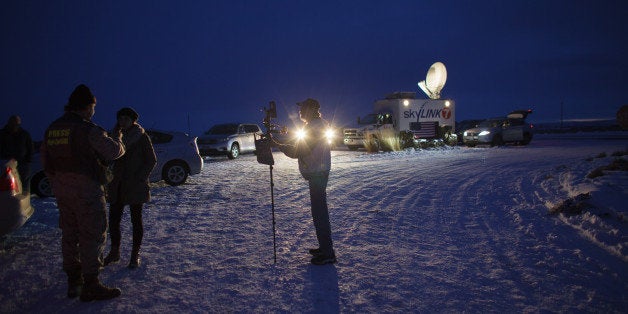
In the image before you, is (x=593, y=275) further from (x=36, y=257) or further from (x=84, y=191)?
(x=36, y=257)

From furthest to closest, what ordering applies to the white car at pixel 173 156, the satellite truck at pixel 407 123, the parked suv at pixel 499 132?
the parked suv at pixel 499 132 → the satellite truck at pixel 407 123 → the white car at pixel 173 156

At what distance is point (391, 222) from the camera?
18.9ft

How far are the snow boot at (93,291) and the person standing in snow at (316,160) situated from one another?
2037 mm

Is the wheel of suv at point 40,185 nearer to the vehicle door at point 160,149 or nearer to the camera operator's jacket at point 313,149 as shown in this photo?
the vehicle door at point 160,149

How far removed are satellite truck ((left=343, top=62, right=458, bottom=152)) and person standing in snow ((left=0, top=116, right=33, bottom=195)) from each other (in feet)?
52.0

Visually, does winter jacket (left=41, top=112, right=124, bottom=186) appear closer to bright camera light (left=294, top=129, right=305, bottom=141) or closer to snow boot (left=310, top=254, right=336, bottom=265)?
bright camera light (left=294, top=129, right=305, bottom=141)

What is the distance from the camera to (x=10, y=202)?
164 inches

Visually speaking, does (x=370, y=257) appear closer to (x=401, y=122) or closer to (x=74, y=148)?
(x=74, y=148)

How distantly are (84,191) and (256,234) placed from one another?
2.54 meters

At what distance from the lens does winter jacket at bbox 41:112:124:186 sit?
3.10 m

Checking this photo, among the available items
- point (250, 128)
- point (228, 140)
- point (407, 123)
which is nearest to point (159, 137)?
point (228, 140)

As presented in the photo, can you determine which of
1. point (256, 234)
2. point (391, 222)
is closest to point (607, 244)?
point (391, 222)

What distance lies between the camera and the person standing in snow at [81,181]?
3.11 meters

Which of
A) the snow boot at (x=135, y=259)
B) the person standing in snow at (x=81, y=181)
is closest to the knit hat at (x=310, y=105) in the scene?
the person standing in snow at (x=81, y=181)
